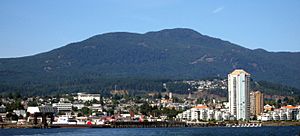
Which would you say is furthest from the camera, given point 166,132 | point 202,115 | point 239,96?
point 202,115

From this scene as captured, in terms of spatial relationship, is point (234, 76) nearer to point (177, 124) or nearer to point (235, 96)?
point (235, 96)

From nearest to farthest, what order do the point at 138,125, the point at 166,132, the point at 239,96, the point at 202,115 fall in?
the point at 166,132, the point at 138,125, the point at 239,96, the point at 202,115

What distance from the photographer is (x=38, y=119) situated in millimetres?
164625

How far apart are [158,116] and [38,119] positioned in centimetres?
4159

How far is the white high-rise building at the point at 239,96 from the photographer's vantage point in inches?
7136

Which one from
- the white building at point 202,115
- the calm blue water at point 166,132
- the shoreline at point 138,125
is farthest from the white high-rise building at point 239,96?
the calm blue water at point 166,132

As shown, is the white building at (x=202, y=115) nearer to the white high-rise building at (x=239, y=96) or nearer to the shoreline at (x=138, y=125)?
the white high-rise building at (x=239, y=96)

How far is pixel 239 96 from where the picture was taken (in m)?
183

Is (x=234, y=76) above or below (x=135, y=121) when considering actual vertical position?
above

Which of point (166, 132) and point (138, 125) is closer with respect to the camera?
point (166, 132)

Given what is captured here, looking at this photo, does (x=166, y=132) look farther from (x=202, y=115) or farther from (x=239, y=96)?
(x=202, y=115)

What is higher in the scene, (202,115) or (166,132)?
(202,115)

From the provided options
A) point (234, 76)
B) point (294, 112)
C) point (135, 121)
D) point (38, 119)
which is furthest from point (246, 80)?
point (38, 119)

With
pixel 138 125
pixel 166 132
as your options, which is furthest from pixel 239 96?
pixel 166 132
